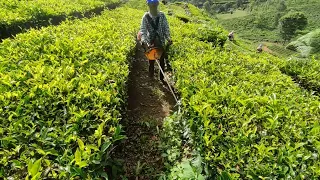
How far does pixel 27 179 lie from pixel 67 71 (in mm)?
1945

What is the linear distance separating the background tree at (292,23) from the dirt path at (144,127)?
50793 mm

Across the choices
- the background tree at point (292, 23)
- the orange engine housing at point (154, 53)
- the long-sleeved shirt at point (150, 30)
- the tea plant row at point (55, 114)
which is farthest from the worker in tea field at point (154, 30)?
the background tree at point (292, 23)

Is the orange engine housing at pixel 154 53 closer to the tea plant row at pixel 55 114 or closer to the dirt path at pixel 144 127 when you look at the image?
the dirt path at pixel 144 127

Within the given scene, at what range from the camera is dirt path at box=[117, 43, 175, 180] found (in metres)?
4.02

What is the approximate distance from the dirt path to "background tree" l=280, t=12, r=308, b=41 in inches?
2000

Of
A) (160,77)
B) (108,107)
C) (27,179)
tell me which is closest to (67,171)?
(27,179)

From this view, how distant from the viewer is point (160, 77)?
732 cm

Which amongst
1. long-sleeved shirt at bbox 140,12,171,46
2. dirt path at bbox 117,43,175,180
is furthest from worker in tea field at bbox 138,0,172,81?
dirt path at bbox 117,43,175,180

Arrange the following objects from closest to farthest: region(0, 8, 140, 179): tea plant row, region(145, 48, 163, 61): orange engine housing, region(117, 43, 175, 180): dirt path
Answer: region(0, 8, 140, 179): tea plant row < region(117, 43, 175, 180): dirt path < region(145, 48, 163, 61): orange engine housing

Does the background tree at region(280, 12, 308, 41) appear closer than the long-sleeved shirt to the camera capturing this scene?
No

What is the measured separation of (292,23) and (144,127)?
175 feet

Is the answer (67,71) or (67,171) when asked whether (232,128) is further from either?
(67,71)

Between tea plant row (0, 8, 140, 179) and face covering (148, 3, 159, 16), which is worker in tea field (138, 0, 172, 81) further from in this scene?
tea plant row (0, 8, 140, 179)

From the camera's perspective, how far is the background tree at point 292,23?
166 feet
